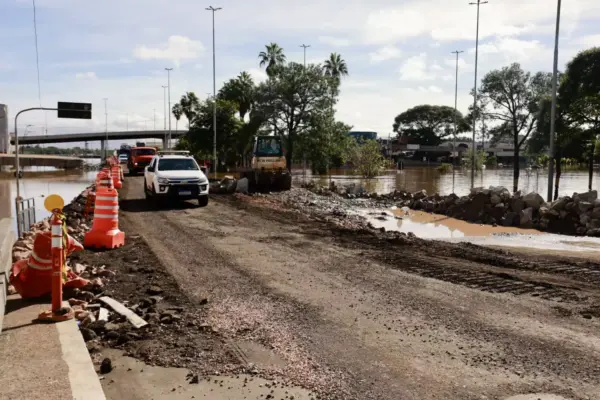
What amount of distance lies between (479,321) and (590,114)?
34244 millimetres

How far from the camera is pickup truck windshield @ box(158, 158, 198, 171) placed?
1962 cm

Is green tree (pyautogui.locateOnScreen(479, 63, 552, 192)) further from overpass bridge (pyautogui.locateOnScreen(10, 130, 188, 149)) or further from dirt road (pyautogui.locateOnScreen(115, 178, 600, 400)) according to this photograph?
overpass bridge (pyautogui.locateOnScreen(10, 130, 188, 149))

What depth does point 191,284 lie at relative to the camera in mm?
8148

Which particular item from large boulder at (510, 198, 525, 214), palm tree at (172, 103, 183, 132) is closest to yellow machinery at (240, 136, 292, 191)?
large boulder at (510, 198, 525, 214)

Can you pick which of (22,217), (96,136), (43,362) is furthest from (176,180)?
(96,136)

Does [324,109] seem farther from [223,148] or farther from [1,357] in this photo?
[1,357]

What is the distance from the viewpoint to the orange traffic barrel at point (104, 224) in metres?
10.9

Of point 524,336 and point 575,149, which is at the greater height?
point 575,149

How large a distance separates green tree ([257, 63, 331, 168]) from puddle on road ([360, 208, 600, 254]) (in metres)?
22.2

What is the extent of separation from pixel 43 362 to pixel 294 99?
4182 centimetres

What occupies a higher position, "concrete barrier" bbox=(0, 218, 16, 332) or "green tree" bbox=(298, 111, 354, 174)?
"green tree" bbox=(298, 111, 354, 174)

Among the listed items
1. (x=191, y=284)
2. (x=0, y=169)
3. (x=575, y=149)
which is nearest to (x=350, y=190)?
(x=575, y=149)

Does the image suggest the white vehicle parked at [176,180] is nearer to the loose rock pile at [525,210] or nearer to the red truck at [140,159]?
the loose rock pile at [525,210]

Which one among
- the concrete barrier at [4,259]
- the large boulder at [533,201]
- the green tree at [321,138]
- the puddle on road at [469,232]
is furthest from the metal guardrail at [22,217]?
the green tree at [321,138]
